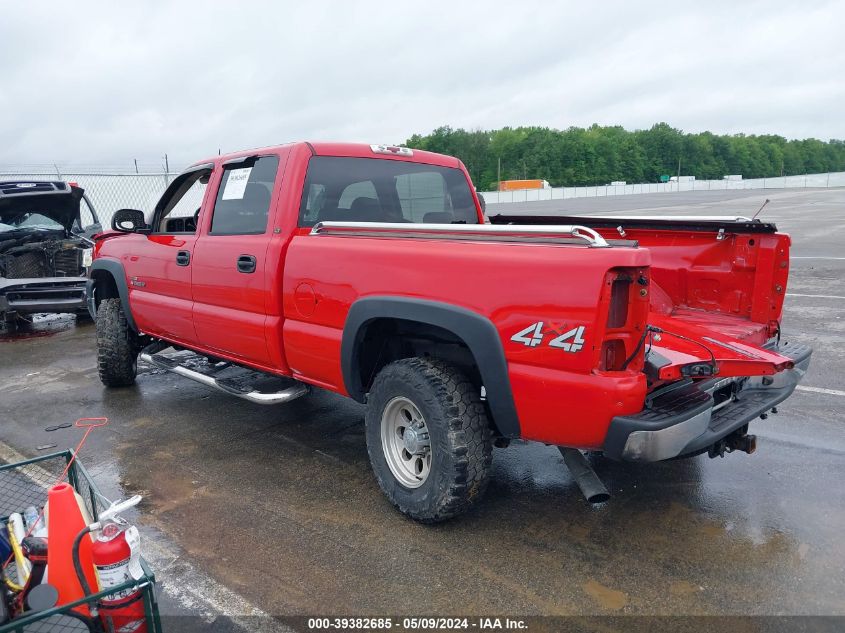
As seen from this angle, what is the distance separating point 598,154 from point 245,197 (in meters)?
107

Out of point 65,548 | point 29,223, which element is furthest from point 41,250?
point 65,548

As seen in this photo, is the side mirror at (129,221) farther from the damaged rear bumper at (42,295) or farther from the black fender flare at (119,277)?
the damaged rear bumper at (42,295)

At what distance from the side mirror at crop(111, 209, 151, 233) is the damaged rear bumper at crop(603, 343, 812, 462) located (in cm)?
424

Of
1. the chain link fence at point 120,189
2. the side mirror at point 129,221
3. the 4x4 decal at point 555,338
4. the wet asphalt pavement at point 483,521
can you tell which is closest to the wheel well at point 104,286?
the side mirror at point 129,221

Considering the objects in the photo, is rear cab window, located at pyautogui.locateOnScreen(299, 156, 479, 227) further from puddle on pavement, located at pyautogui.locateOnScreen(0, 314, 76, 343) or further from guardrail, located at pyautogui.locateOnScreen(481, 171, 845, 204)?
guardrail, located at pyautogui.locateOnScreen(481, 171, 845, 204)

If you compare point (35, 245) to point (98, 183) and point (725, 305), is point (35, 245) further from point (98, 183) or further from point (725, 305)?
point (725, 305)

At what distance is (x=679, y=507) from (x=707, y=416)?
0.90 m

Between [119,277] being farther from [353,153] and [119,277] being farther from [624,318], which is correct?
[624,318]

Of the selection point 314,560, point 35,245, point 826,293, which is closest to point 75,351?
point 35,245

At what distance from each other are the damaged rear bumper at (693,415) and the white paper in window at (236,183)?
2.98 meters

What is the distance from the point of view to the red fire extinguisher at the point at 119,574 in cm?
226

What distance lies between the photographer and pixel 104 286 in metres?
6.25

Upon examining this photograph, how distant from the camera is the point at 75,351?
313 inches

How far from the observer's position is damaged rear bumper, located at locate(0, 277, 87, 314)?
350 inches
